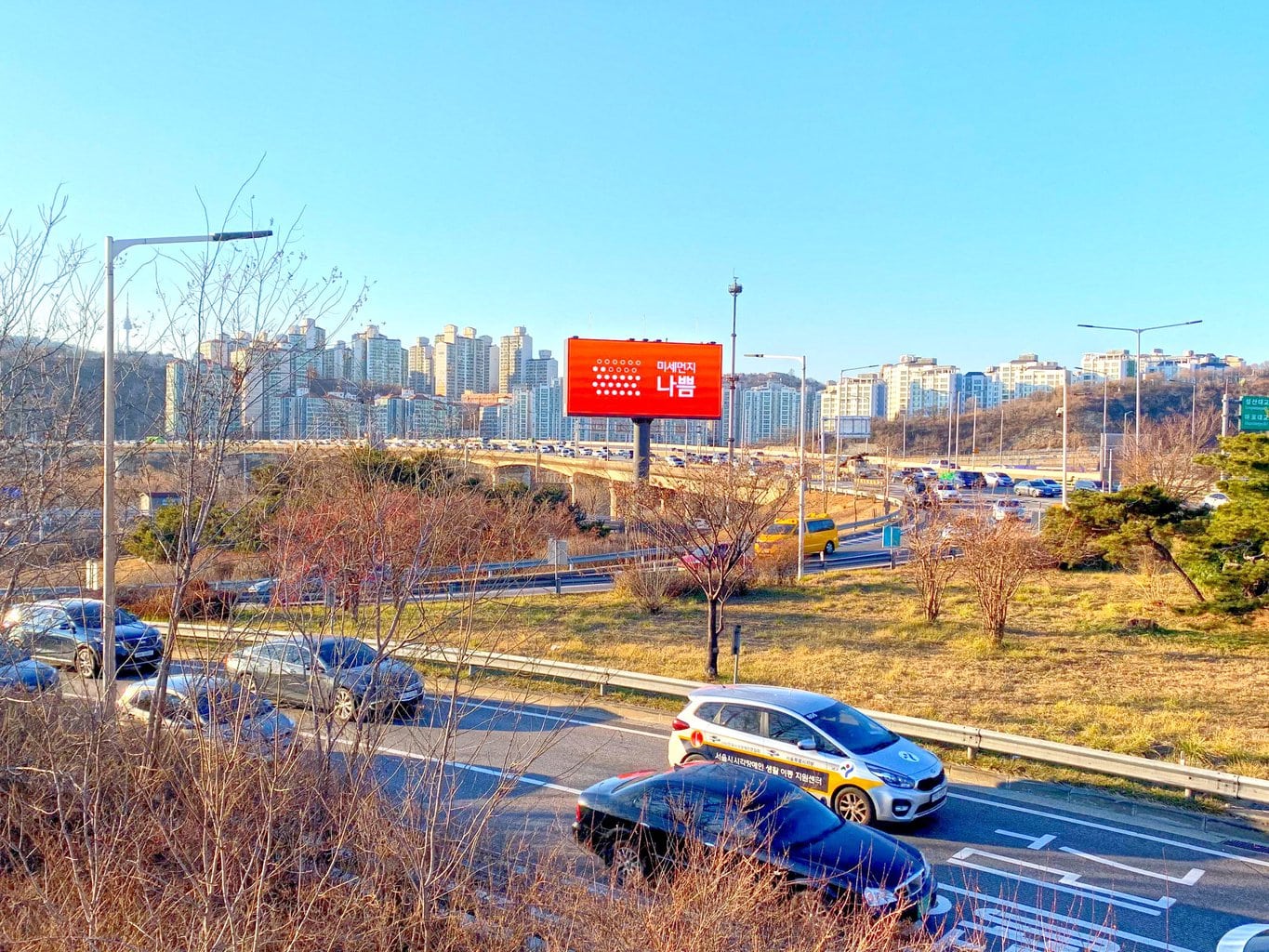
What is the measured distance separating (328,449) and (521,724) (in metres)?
5.55

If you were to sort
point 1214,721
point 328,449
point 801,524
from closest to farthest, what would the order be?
1. point 1214,721
2. point 328,449
3. point 801,524

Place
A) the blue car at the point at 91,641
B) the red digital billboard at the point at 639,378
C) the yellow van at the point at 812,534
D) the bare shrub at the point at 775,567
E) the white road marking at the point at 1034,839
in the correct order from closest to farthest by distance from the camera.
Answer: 1. the white road marking at the point at 1034,839
2. the blue car at the point at 91,641
3. the bare shrub at the point at 775,567
4. the yellow van at the point at 812,534
5. the red digital billboard at the point at 639,378

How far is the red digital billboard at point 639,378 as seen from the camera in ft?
128

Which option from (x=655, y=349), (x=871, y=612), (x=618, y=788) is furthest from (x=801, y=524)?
(x=618, y=788)

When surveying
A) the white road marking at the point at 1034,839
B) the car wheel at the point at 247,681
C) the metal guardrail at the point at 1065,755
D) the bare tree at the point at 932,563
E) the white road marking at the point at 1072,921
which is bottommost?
the white road marking at the point at 1034,839

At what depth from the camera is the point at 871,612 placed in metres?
23.4

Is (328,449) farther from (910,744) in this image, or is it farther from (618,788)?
(910,744)

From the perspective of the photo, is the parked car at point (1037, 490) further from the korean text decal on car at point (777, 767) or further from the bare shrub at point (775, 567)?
the korean text decal on car at point (777, 767)

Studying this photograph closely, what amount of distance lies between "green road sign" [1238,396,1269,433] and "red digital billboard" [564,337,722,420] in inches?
798

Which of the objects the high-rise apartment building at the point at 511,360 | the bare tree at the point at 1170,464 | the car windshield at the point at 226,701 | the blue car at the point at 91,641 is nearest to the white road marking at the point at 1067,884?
the car windshield at the point at 226,701

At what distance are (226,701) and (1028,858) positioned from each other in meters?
7.73

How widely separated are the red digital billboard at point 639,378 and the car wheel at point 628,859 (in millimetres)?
31776

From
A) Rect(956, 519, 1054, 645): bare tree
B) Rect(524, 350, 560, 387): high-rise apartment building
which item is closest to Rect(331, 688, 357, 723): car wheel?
Rect(956, 519, 1054, 645): bare tree

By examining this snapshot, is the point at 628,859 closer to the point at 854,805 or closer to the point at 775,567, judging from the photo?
the point at 854,805
